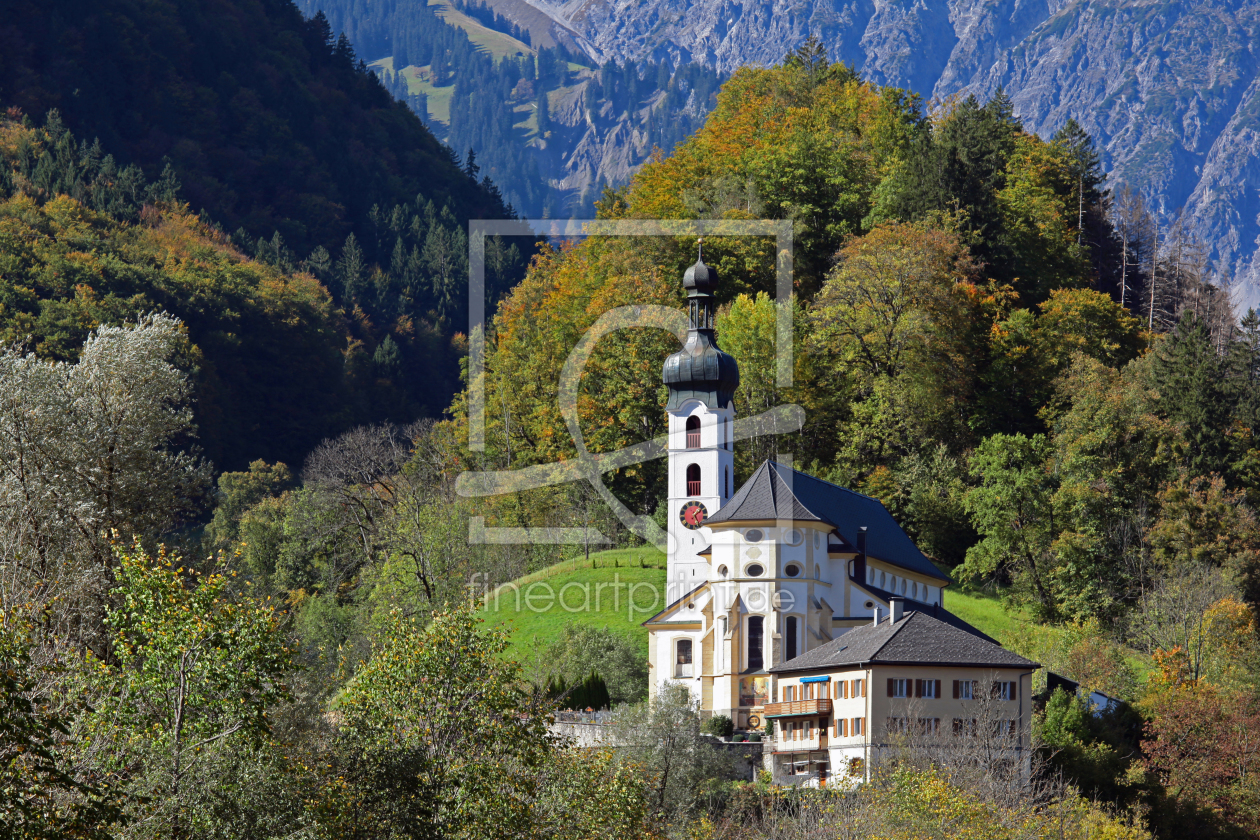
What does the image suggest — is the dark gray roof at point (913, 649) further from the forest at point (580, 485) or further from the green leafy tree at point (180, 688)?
the green leafy tree at point (180, 688)

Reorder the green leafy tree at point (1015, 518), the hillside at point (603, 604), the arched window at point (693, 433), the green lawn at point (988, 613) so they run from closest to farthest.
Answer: the arched window at point (693, 433) → the hillside at point (603, 604) → the green lawn at point (988, 613) → the green leafy tree at point (1015, 518)

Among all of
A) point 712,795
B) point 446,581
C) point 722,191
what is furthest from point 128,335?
point 722,191

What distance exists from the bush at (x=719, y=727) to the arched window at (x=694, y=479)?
12357 millimetres

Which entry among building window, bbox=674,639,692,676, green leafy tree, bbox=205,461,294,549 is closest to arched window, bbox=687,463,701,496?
building window, bbox=674,639,692,676

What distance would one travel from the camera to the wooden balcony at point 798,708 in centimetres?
4316

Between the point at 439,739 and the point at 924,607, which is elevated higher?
the point at 924,607

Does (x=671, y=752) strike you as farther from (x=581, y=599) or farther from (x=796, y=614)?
(x=581, y=599)

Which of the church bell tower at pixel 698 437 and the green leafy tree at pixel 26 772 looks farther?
the church bell tower at pixel 698 437

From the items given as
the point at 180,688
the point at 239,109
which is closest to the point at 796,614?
the point at 180,688

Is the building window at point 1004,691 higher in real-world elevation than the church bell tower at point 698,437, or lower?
lower

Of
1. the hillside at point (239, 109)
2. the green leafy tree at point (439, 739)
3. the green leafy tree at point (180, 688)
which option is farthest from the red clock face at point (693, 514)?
the hillside at point (239, 109)

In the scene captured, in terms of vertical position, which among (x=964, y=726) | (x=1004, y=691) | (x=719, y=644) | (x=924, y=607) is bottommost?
(x=964, y=726)

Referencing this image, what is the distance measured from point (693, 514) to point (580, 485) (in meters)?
17.3

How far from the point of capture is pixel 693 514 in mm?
57844
